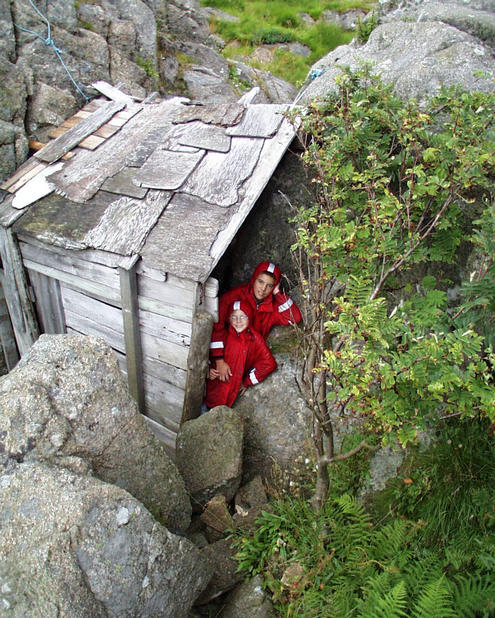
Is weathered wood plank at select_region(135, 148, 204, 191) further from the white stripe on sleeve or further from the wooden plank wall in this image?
the white stripe on sleeve

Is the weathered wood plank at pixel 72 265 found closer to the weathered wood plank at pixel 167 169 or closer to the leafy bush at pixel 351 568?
the weathered wood plank at pixel 167 169

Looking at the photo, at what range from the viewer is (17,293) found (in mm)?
5555

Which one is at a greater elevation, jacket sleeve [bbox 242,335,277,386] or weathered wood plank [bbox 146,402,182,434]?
jacket sleeve [bbox 242,335,277,386]

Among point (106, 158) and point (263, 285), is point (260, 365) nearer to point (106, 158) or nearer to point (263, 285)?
point (263, 285)

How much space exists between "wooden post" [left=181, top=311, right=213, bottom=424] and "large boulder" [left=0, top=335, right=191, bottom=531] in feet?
4.27

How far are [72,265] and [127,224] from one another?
924 mm

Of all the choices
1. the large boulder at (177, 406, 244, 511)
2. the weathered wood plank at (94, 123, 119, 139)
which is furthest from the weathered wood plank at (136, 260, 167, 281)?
the weathered wood plank at (94, 123, 119, 139)

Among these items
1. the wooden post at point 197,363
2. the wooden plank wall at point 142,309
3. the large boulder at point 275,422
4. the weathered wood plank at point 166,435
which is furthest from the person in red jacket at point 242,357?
the weathered wood plank at point 166,435

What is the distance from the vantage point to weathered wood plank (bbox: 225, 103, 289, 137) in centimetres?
468

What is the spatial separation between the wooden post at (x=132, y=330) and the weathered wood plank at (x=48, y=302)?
1132 mm

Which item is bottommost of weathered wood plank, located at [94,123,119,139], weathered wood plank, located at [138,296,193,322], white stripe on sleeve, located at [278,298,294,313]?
white stripe on sleeve, located at [278,298,294,313]

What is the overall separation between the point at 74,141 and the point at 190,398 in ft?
10.8

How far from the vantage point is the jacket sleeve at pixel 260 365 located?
4.91 m

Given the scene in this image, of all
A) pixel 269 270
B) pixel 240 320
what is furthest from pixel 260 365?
pixel 269 270
